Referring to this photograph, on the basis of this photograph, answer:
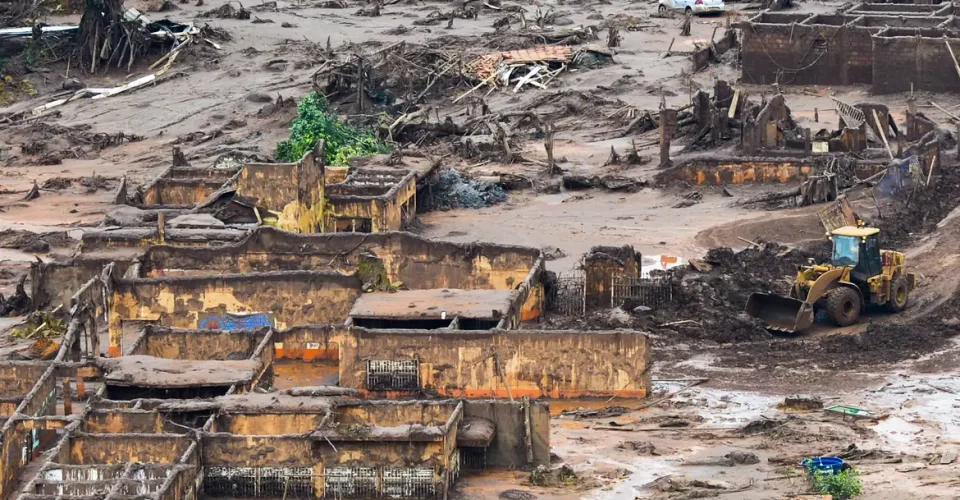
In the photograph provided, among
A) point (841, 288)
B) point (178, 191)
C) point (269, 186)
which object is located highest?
point (269, 186)

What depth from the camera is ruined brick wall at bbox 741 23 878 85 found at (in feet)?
180

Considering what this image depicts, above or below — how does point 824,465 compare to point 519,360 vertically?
below

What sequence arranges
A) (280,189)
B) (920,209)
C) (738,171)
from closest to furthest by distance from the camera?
1. (280,189)
2. (920,209)
3. (738,171)

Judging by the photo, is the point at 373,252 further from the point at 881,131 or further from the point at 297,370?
the point at 881,131

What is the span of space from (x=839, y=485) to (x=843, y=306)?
9.83 meters

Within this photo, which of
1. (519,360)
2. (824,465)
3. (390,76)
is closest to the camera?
(824,465)

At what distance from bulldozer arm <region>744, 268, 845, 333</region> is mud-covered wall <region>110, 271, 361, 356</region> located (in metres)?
6.80

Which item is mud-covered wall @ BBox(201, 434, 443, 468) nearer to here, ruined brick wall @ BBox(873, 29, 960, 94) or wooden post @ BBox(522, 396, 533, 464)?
wooden post @ BBox(522, 396, 533, 464)

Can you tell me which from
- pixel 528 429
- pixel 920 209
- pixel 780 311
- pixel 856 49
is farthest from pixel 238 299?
pixel 856 49

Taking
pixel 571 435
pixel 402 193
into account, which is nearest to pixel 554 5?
pixel 402 193

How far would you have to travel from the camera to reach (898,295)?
122ft

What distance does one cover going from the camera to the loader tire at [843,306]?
3638 centimetres

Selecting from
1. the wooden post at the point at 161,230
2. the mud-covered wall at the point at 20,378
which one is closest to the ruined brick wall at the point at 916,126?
the wooden post at the point at 161,230

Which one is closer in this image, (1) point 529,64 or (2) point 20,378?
(2) point 20,378
